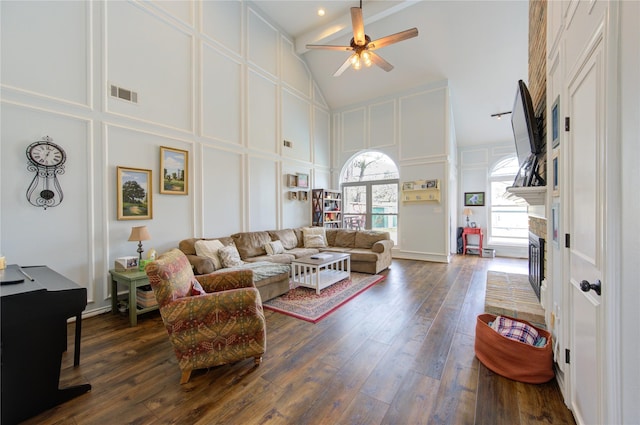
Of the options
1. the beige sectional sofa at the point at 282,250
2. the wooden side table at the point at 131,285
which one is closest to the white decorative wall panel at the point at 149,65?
the beige sectional sofa at the point at 282,250

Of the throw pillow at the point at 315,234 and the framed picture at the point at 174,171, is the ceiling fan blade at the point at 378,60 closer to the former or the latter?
the framed picture at the point at 174,171

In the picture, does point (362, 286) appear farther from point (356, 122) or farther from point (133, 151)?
point (356, 122)

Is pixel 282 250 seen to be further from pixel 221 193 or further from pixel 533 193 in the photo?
pixel 533 193

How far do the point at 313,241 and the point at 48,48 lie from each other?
4.76 meters

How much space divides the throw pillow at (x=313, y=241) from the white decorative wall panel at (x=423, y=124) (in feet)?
9.74

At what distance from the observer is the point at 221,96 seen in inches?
176

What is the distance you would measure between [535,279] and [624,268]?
232 cm

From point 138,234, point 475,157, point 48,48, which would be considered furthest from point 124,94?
point 475,157

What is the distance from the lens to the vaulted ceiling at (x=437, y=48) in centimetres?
448

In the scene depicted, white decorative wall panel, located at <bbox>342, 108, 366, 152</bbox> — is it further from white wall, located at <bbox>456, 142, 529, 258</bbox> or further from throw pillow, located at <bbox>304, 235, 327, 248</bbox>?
white wall, located at <bbox>456, 142, 529, 258</bbox>

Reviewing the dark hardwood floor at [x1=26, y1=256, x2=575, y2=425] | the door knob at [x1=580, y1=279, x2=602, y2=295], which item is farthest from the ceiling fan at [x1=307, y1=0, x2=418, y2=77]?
the dark hardwood floor at [x1=26, y1=256, x2=575, y2=425]

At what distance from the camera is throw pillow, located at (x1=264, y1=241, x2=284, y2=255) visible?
474cm

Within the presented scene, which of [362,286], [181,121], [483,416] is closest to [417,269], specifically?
[362,286]

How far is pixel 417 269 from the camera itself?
204 inches
